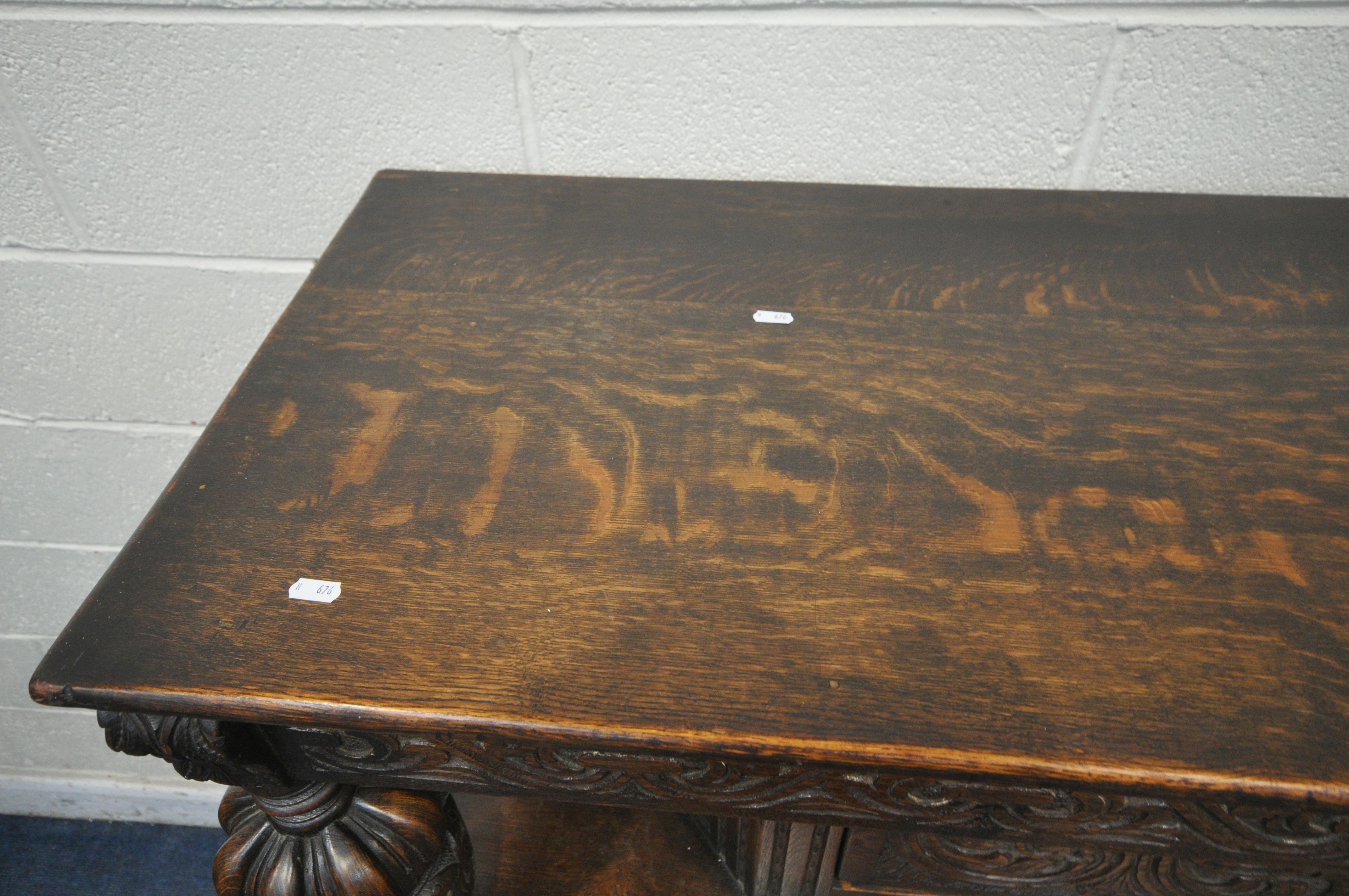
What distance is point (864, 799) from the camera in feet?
1.48

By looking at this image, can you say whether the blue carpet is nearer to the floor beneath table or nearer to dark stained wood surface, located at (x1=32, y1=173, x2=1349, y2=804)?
the floor beneath table

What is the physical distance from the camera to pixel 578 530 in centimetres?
48

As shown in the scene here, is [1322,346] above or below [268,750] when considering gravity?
above

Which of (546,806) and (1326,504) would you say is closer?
(1326,504)

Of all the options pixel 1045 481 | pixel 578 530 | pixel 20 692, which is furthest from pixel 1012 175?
pixel 20 692

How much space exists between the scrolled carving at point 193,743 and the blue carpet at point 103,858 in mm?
1082

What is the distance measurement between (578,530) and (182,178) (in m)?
0.69

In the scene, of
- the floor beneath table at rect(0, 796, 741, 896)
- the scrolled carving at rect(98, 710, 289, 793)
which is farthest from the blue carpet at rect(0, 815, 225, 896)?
the scrolled carving at rect(98, 710, 289, 793)

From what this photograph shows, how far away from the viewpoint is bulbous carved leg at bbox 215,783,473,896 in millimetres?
543

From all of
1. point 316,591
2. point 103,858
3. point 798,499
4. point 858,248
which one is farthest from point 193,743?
point 103,858

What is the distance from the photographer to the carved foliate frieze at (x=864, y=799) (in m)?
0.44

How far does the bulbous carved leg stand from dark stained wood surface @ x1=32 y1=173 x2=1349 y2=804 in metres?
0.17

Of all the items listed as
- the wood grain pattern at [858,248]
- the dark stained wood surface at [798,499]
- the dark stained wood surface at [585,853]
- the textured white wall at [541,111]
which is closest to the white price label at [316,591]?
the dark stained wood surface at [798,499]

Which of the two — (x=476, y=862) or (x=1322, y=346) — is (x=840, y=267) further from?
(x=476, y=862)
